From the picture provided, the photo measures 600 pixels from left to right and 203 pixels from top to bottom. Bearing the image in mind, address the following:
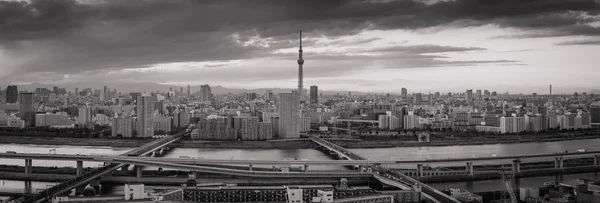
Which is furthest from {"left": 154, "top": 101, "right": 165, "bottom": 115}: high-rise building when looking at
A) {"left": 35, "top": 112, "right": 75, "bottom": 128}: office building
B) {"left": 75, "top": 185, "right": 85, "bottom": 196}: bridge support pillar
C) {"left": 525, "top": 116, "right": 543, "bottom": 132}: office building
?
{"left": 75, "top": 185, "right": 85, "bottom": 196}: bridge support pillar

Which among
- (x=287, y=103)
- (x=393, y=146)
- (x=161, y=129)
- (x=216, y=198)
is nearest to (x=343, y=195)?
(x=216, y=198)

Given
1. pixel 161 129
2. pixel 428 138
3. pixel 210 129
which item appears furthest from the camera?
pixel 161 129

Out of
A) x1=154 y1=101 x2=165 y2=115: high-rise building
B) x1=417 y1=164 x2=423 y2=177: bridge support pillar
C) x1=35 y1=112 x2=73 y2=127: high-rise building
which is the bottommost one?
x1=417 y1=164 x2=423 y2=177: bridge support pillar

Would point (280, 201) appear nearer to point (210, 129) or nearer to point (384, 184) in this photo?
point (384, 184)

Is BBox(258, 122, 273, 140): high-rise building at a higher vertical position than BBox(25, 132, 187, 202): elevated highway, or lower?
higher

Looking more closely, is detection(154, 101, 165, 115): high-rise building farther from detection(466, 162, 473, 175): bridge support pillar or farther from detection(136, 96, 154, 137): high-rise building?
detection(466, 162, 473, 175): bridge support pillar

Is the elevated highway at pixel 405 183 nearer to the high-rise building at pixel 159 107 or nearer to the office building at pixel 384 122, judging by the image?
the office building at pixel 384 122

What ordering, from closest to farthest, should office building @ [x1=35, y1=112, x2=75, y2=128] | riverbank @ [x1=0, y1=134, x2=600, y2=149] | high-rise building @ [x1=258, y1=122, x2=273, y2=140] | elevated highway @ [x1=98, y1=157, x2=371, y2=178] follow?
elevated highway @ [x1=98, y1=157, x2=371, y2=178]
riverbank @ [x1=0, y1=134, x2=600, y2=149]
high-rise building @ [x1=258, y1=122, x2=273, y2=140]
office building @ [x1=35, y1=112, x2=75, y2=128]

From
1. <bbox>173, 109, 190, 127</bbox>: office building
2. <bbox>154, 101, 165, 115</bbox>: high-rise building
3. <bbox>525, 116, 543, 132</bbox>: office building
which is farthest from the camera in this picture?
<bbox>154, 101, 165, 115</bbox>: high-rise building
